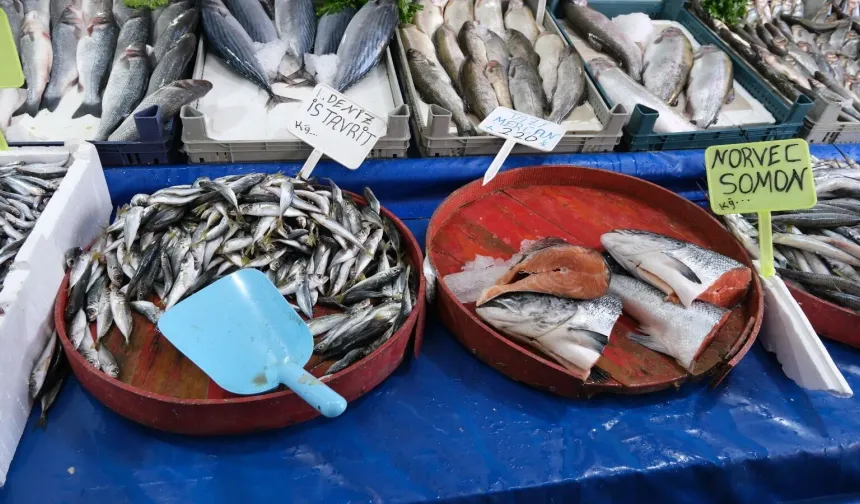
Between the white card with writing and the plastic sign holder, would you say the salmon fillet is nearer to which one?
the white card with writing

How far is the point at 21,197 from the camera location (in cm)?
188

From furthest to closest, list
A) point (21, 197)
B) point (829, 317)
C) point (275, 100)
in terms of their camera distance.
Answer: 1. point (275, 100)
2. point (829, 317)
3. point (21, 197)

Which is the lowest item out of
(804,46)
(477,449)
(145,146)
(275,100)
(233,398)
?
(477,449)

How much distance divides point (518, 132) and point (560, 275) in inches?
34.8

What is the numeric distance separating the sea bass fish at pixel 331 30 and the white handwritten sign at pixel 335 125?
999 mm

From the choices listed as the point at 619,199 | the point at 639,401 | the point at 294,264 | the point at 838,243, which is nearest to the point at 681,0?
the point at 619,199

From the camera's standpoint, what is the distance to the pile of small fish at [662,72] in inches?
115

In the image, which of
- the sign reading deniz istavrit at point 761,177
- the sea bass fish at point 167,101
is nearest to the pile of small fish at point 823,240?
the sign reading deniz istavrit at point 761,177

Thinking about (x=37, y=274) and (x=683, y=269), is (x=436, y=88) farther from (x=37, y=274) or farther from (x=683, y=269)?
(x=37, y=274)

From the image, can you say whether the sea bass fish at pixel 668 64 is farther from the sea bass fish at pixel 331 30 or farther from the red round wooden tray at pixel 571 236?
the sea bass fish at pixel 331 30

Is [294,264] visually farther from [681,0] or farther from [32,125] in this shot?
[681,0]

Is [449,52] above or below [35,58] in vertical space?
above

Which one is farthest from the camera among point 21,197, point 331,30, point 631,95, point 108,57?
point 331,30

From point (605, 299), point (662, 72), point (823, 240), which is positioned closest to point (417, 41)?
point (662, 72)
